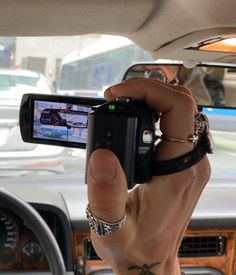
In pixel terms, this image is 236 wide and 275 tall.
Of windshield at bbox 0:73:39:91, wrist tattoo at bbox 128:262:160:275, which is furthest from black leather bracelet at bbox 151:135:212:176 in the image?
windshield at bbox 0:73:39:91

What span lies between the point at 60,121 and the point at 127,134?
1.21 ft

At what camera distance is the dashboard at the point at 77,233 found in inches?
88.8

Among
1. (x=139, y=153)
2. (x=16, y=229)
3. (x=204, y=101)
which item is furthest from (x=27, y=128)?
(x=16, y=229)

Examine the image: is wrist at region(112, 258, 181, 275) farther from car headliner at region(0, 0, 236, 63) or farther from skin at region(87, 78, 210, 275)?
car headliner at region(0, 0, 236, 63)

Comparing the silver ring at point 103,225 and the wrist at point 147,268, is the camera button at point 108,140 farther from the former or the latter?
the wrist at point 147,268

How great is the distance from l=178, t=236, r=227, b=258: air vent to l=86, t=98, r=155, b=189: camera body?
1680mm

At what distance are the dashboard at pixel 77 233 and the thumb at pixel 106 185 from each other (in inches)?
55.0

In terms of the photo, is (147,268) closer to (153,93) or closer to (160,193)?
(160,193)

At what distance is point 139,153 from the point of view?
2.66 ft

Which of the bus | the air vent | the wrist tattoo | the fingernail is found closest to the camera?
the fingernail

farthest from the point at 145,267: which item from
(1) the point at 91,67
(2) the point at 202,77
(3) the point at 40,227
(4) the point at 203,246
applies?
(1) the point at 91,67

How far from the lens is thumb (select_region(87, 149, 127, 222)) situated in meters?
0.74

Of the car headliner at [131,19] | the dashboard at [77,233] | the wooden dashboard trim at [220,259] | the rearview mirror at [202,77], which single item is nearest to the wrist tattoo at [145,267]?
the car headliner at [131,19]

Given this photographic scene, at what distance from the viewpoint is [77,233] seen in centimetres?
235
